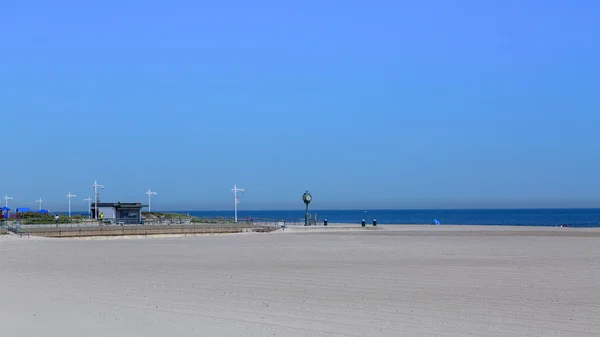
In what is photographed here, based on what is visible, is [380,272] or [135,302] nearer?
[135,302]

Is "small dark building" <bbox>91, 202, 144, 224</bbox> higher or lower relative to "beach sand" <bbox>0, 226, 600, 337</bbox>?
higher

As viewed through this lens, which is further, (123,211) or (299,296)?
(123,211)

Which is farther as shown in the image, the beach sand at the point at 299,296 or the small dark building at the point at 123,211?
the small dark building at the point at 123,211

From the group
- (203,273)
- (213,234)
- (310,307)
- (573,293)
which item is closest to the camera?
(310,307)

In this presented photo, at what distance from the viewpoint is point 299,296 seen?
1507cm

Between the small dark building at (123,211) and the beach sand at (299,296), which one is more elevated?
the small dark building at (123,211)

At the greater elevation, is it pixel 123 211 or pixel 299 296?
pixel 123 211

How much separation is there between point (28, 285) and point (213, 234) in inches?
1354

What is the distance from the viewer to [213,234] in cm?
5072

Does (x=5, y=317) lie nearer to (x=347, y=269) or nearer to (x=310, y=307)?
(x=310, y=307)

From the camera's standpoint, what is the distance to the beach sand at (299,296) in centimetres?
1134

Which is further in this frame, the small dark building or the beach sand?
the small dark building

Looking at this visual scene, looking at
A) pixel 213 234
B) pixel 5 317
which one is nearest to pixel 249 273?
pixel 5 317

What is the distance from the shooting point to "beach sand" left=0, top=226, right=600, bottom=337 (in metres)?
11.3
